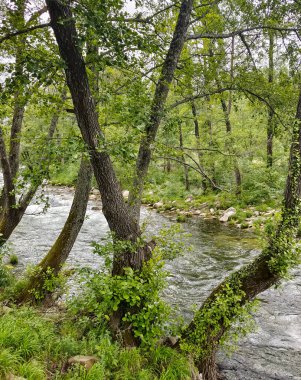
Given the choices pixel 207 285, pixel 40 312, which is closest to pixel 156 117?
pixel 40 312

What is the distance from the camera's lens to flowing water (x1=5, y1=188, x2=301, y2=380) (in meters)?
5.46

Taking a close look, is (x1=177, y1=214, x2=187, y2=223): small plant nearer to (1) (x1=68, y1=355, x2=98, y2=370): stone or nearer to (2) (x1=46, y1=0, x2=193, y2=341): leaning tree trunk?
(2) (x1=46, y1=0, x2=193, y2=341): leaning tree trunk

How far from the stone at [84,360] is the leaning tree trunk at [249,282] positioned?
1.49m

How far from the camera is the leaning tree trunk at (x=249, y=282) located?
433cm

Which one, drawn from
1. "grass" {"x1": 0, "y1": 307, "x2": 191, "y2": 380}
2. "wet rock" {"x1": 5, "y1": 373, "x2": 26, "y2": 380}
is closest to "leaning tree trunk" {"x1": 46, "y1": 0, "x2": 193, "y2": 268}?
"grass" {"x1": 0, "y1": 307, "x2": 191, "y2": 380}

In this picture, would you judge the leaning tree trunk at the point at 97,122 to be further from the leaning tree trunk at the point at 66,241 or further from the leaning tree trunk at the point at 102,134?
the leaning tree trunk at the point at 66,241

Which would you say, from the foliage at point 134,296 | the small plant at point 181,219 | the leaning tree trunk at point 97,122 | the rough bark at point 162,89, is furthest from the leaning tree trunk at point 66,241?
the small plant at point 181,219

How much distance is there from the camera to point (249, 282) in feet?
15.4

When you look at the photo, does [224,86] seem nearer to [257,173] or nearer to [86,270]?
[86,270]

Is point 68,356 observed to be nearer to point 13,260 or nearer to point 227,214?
point 13,260

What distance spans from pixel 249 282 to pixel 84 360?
267cm

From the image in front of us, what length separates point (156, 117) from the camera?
17.5 ft

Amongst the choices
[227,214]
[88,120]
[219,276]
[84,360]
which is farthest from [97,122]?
[227,214]

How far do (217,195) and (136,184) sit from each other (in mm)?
13689
